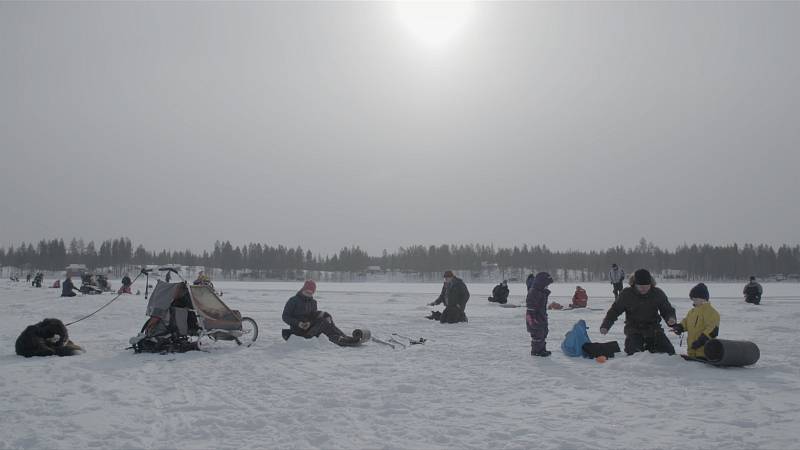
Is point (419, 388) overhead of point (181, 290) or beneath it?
beneath

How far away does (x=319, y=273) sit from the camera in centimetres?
16175

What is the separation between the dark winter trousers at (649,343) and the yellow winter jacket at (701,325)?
0.49m

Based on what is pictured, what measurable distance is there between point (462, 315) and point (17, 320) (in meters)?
13.5

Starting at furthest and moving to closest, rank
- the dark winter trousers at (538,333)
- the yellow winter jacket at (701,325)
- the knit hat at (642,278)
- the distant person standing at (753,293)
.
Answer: the distant person standing at (753,293) < the dark winter trousers at (538,333) < the knit hat at (642,278) < the yellow winter jacket at (701,325)

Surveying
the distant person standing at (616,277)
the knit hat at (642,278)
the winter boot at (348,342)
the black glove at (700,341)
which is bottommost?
the winter boot at (348,342)

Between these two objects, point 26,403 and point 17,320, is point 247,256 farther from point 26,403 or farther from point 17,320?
point 26,403

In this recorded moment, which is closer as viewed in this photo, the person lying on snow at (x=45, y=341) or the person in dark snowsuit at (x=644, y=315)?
the person in dark snowsuit at (x=644, y=315)

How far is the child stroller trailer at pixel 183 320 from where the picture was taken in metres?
9.70

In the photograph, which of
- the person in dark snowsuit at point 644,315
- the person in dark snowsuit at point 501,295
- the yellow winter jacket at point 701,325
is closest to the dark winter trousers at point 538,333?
the person in dark snowsuit at point 644,315

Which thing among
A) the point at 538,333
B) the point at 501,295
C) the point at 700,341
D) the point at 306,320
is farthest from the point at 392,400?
the point at 501,295

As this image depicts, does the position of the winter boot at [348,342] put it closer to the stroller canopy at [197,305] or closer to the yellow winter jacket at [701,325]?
the stroller canopy at [197,305]

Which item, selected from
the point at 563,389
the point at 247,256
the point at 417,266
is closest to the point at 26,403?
the point at 563,389

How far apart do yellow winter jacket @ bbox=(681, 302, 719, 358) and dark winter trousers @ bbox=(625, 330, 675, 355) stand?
485 millimetres

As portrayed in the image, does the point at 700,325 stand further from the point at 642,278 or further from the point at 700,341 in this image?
the point at 642,278
